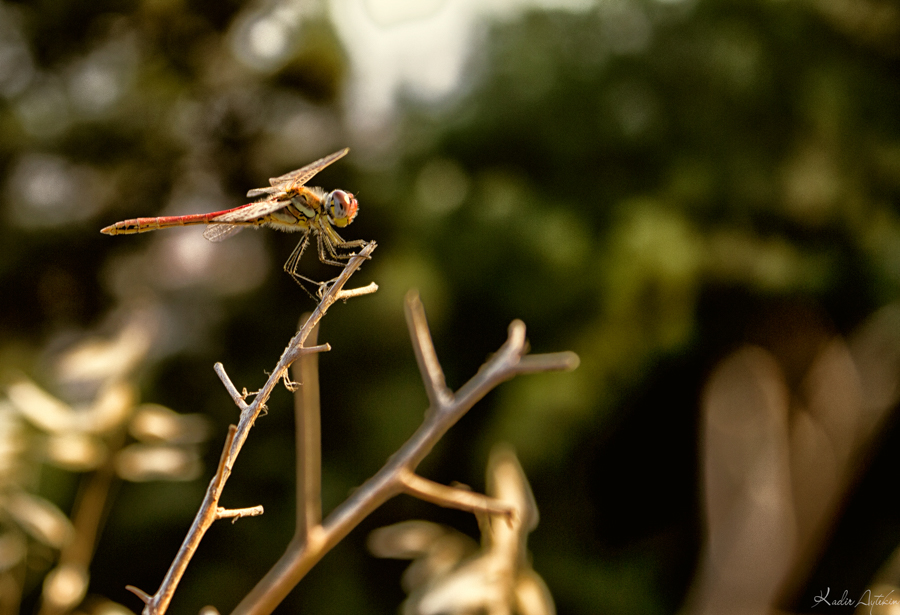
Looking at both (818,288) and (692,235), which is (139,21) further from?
(818,288)

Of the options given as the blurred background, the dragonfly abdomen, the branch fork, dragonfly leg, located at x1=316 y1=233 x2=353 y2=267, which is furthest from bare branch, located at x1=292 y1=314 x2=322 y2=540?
the blurred background

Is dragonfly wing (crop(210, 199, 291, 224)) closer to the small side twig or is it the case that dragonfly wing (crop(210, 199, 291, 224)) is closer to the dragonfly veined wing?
the dragonfly veined wing

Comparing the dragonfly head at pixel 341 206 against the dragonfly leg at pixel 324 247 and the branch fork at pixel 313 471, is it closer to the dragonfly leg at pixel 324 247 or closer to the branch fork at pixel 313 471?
the dragonfly leg at pixel 324 247

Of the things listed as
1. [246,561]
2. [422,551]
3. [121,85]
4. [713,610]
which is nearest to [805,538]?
[713,610]

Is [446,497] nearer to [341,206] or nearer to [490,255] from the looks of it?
[341,206]

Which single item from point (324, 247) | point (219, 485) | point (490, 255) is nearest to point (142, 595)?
point (219, 485)

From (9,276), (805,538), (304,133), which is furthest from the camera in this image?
(304,133)
